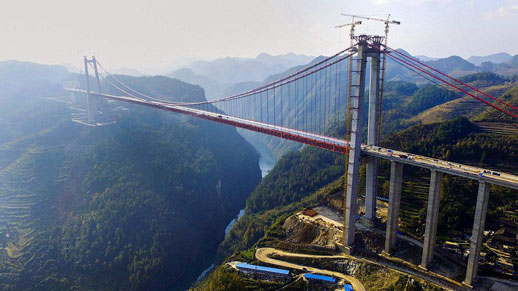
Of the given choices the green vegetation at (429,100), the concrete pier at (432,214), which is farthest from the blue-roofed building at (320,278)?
the green vegetation at (429,100)

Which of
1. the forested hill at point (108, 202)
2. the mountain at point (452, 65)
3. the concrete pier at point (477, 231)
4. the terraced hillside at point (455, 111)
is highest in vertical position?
the mountain at point (452, 65)

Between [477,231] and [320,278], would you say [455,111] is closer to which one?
[477,231]

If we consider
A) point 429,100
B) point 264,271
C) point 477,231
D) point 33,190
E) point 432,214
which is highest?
point 429,100

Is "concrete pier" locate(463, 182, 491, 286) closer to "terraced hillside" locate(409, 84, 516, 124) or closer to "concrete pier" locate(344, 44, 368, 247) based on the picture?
"concrete pier" locate(344, 44, 368, 247)

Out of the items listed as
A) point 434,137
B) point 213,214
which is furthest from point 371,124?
point 213,214

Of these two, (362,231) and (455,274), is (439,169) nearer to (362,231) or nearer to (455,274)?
(455,274)

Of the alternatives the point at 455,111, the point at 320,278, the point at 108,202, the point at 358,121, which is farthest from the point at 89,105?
the point at 455,111

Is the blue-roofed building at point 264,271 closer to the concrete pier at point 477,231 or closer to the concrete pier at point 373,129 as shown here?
the concrete pier at point 373,129
